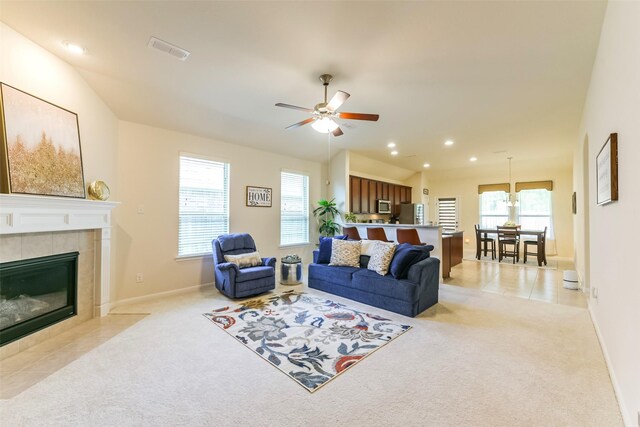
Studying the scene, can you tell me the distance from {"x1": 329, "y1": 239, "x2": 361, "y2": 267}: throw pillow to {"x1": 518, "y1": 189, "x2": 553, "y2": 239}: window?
273 inches

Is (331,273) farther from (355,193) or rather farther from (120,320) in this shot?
(355,193)

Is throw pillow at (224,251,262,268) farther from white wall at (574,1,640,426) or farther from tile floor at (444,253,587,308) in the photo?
white wall at (574,1,640,426)

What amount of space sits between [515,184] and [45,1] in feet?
34.4

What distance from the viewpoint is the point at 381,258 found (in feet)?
12.9

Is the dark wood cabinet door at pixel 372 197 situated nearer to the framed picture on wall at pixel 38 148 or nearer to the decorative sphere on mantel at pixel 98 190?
the decorative sphere on mantel at pixel 98 190

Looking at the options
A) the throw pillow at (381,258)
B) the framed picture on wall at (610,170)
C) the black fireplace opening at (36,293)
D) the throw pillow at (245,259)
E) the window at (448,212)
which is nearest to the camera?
the framed picture on wall at (610,170)

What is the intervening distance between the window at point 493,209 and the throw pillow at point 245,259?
7.95m

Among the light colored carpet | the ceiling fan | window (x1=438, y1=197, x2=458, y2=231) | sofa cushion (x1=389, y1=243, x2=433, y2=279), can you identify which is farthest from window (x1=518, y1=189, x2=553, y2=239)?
the ceiling fan

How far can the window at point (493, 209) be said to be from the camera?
8.80m

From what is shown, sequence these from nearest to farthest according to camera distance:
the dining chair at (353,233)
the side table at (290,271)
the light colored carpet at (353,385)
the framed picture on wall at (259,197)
→ the light colored carpet at (353,385) < the side table at (290,271) < the framed picture on wall at (259,197) < the dining chair at (353,233)

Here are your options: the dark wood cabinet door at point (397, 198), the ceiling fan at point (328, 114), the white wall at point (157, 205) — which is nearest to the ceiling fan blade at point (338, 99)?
the ceiling fan at point (328, 114)

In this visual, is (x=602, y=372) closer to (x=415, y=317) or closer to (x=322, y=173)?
(x=415, y=317)

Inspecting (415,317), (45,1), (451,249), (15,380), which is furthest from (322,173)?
(15,380)

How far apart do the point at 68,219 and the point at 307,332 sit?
2.94 m
